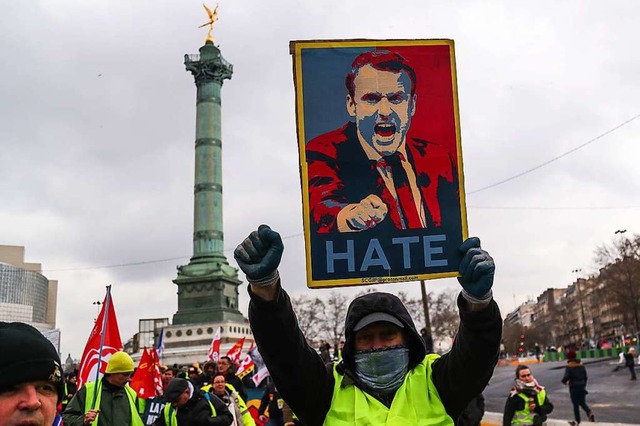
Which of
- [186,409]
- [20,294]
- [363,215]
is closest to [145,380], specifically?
[186,409]

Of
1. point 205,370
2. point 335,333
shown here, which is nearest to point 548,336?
point 335,333

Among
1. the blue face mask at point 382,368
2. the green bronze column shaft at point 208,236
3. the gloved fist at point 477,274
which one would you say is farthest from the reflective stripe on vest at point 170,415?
the green bronze column shaft at point 208,236

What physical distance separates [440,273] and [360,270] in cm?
36

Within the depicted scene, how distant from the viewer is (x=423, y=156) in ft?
10.7

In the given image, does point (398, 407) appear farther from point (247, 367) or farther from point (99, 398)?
point (247, 367)

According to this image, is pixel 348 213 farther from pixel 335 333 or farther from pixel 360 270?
pixel 335 333

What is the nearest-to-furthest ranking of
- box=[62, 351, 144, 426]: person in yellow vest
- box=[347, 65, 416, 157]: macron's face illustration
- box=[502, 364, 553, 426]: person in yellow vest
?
box=[347, 65, 416, 157]: macron's face illustration, box=[62, 351, 144, 426]: person in yellow vest, box=[502, 364, 553, 426]: person in yellow vest

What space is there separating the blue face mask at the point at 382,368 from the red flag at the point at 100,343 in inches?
165

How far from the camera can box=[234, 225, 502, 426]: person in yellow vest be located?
2.28m

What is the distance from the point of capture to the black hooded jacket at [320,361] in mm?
2342

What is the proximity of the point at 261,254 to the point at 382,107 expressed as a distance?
1.33 m

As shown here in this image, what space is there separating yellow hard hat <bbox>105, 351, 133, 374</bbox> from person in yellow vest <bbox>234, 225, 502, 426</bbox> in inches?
142

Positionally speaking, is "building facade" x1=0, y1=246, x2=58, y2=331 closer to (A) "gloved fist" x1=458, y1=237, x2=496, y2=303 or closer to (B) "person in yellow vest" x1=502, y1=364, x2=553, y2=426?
(B) "person in yellow vest" x1=502, y1=364, x2=553, y2=426

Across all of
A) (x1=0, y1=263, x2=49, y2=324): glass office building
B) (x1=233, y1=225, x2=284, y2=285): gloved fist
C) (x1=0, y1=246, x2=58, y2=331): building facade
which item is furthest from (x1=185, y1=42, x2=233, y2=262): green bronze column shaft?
(x1=233, y1=225, x2=284, y2=285): gloved fist
